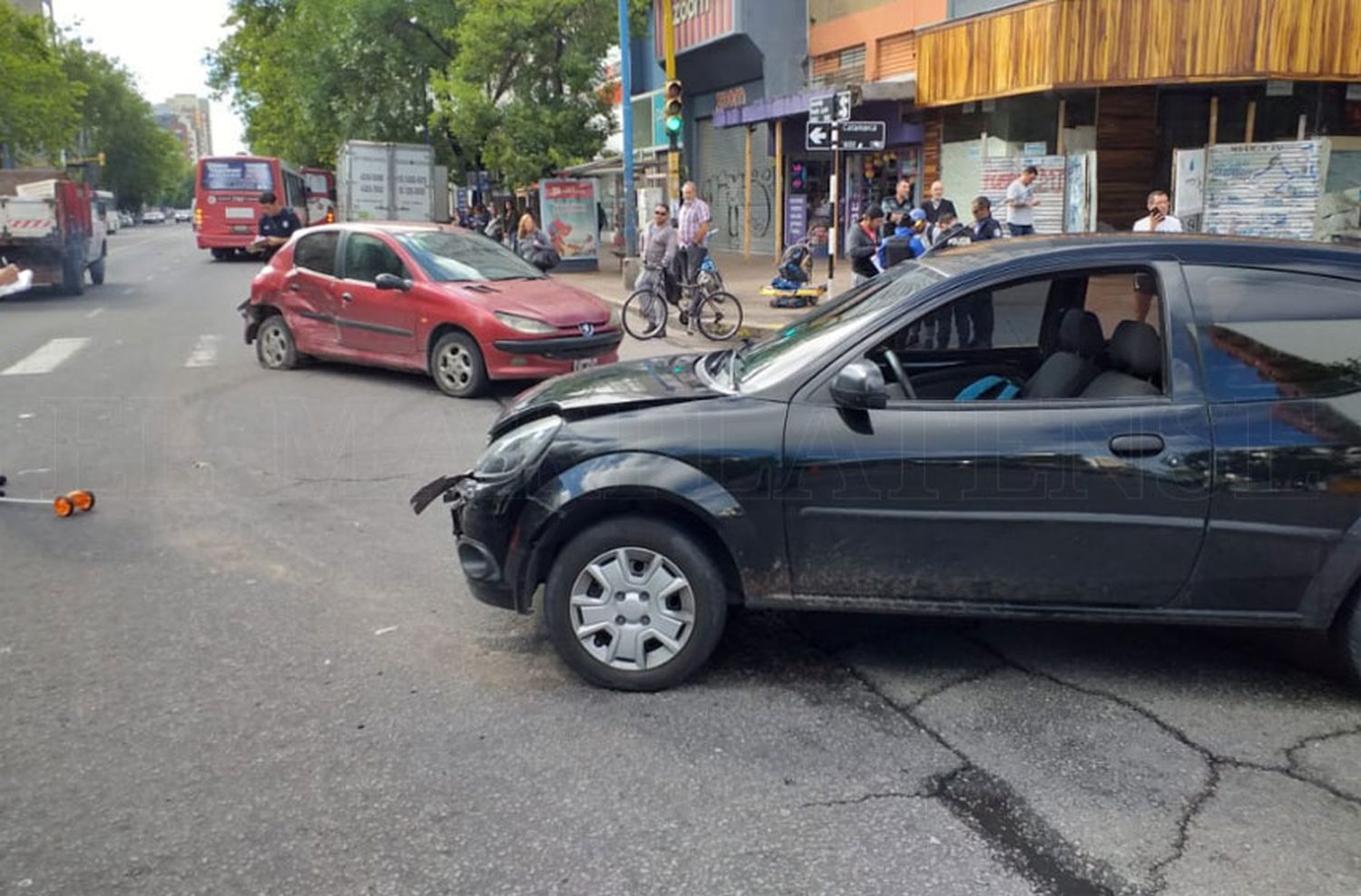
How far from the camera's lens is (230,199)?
32.7m

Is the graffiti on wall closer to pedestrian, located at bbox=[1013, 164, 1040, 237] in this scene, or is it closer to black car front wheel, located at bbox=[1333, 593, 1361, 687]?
pedestrian, located at bbox=[1013, 164, 1040, 237]

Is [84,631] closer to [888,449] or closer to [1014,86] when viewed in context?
[888,449]

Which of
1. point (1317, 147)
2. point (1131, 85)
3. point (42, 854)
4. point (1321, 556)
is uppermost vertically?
point (1131, 85)

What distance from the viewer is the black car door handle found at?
12.9ft

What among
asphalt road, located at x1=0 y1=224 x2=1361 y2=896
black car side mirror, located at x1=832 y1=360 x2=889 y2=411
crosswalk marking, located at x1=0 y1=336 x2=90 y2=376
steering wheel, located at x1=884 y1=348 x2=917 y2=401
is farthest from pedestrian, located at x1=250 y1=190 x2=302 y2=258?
black car side mirror, located at x1=832 y1=360 x2=889 y2=411

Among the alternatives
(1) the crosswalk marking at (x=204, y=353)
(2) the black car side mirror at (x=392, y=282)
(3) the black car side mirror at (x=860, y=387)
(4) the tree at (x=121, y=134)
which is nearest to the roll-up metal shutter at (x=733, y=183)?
(1) the crosswalk marking at (x=204, y=353)

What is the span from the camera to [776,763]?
370 cm

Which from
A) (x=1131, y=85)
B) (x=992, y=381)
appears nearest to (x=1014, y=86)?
(x=1131, y=85)

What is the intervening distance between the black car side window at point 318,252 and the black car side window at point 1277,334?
Result: 29.4ft

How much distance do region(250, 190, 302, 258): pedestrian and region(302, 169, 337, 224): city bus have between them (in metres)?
29.7

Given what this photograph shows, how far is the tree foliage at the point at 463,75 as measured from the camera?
26.2 metres

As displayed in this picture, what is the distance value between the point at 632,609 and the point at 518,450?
2.44 feet

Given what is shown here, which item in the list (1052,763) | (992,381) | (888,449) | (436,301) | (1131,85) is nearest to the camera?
(1052,763)

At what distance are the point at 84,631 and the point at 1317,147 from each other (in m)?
15.2
